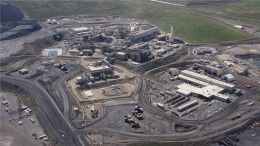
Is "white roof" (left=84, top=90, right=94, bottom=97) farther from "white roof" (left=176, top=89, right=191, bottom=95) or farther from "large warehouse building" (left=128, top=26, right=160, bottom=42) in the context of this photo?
"large warehouse building" (left=128, top=26, right=160, bottom=42)

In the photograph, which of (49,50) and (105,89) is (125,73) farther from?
(49,50)

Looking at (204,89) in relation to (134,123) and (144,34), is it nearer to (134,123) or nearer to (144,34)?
(134,123)

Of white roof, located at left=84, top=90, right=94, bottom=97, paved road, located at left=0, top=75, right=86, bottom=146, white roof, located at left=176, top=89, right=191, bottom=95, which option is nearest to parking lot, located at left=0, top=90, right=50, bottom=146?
paved road, located at left=0, top=75, right=86, bottom=146

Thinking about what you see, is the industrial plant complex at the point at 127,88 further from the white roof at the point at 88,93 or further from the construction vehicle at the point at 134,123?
the white roof at the point at 88,93

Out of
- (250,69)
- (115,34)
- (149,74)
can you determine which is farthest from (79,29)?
(250,69)

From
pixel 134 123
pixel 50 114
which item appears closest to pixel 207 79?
pixel 134 123

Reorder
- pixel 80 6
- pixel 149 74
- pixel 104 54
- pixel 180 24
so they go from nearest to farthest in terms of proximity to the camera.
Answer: pixel 149 74 → pixel 104 54 → pixel 180 24 → pixel 80 6
